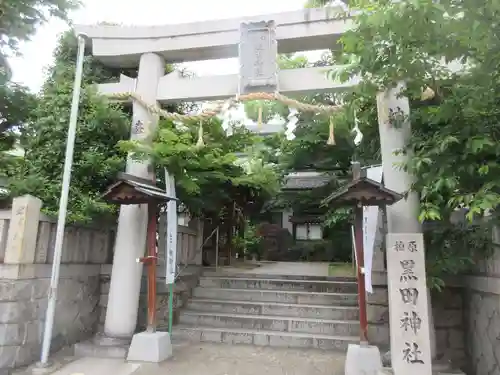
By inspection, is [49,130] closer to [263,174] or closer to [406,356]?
[263,174]

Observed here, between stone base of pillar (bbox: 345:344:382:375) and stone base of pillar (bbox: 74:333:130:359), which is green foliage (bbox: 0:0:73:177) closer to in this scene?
stone base of pillar (bbox: 74:333:130:359)

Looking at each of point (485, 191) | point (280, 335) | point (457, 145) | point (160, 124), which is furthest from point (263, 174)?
point (485, 191)

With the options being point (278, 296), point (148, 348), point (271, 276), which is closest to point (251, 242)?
point (271, 276)

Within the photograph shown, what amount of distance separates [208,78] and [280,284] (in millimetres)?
5354

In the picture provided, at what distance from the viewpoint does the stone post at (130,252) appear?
308 inches

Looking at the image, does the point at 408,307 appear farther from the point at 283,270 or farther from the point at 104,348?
the point at 283,270

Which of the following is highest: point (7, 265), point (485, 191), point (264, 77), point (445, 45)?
point (264, 77)

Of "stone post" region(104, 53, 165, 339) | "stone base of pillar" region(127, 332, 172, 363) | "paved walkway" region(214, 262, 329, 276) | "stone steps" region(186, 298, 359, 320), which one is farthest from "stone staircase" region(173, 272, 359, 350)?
"stone base of pillar" region(127, 332, 172, 363)

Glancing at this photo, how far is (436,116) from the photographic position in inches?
238

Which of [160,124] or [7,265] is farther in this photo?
[160,124]

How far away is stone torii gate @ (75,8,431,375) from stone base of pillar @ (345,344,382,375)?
83.0 inches

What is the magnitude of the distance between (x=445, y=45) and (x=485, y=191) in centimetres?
192

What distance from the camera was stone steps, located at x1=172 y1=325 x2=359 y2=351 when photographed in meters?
7.89

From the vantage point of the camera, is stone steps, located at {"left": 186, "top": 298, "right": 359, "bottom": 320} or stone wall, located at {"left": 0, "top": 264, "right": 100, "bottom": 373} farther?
stone steps, located at {"left": 186, "top": 298, "right": 359, "bottom": 320}
